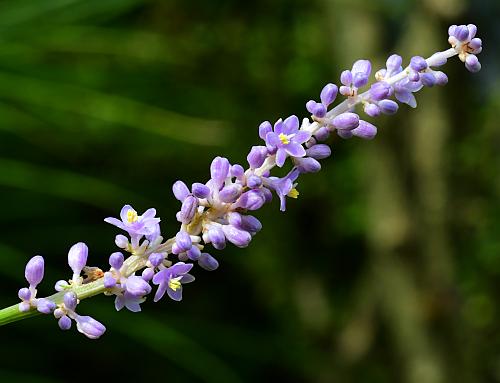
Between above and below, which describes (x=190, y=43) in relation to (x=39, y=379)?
above

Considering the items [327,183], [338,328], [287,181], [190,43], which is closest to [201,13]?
[190,43]

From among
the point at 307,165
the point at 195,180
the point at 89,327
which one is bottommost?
the point at 89,327

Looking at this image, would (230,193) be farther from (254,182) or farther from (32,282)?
(32,282)

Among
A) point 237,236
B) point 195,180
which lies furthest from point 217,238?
point 195,180

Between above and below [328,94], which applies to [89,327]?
below

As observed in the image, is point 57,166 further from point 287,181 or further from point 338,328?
point 287,181

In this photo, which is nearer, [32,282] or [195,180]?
[32,282]

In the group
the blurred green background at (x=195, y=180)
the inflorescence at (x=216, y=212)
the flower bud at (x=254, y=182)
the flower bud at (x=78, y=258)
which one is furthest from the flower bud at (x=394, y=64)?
the blurred green background at (x=195, y=180)
